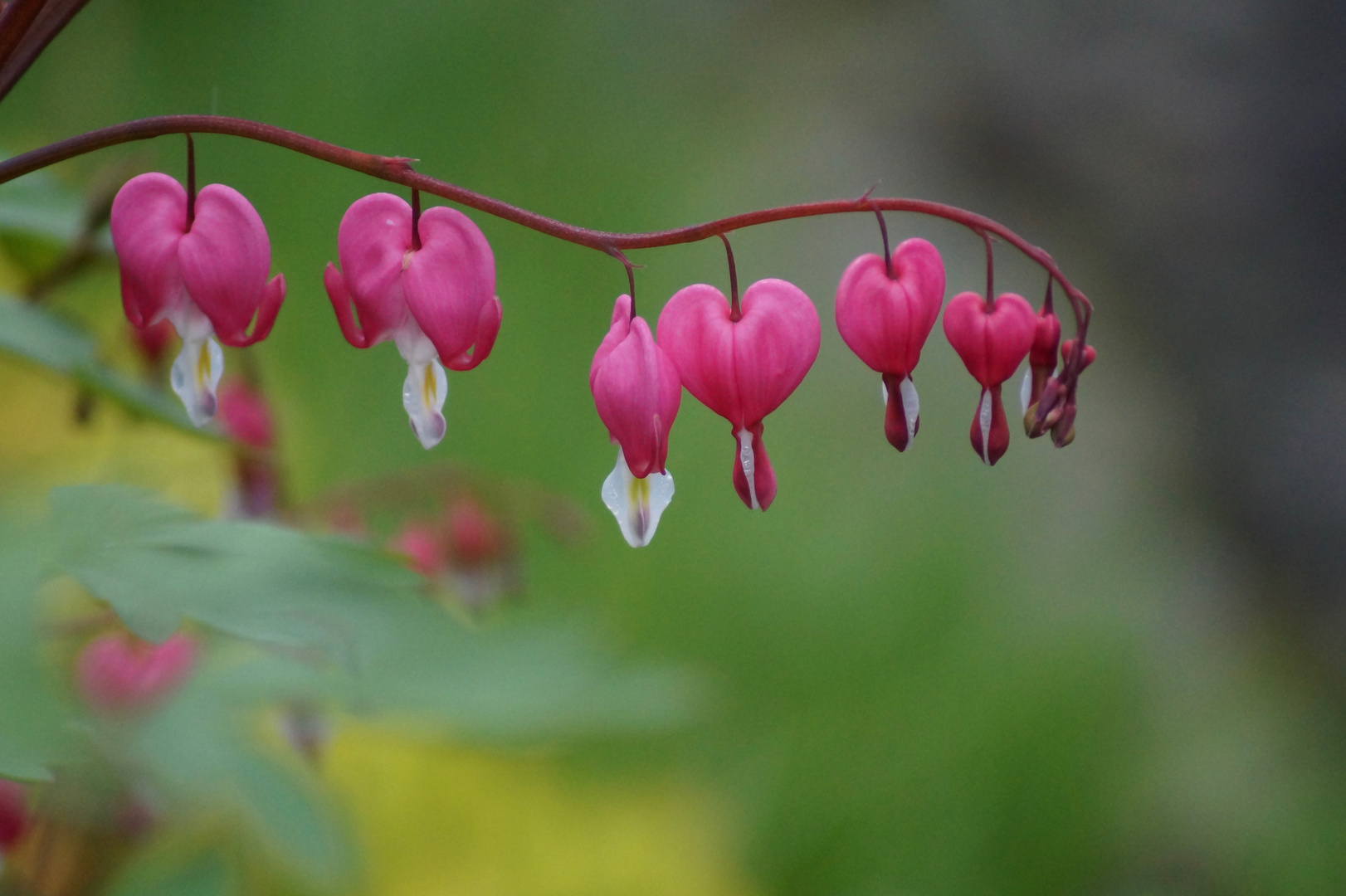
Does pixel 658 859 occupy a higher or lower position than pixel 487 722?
lower

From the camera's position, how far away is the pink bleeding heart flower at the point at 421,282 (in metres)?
0.49

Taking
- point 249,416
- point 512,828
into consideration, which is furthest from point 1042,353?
point 512,828

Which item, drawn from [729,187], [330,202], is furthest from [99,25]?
[729,187]

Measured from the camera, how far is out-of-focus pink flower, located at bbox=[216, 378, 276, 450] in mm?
1172

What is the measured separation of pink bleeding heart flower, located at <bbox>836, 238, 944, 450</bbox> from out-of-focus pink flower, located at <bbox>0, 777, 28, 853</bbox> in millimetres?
712

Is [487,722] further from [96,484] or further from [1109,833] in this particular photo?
[1109,833]

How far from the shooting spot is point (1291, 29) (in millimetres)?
3121

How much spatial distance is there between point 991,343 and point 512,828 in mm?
2089

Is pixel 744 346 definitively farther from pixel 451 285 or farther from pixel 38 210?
pixel 38 210

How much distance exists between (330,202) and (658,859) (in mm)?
2134

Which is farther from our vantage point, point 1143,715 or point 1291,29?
point 1291,29

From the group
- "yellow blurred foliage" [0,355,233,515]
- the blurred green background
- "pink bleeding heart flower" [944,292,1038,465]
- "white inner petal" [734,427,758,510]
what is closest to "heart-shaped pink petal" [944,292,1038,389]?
"pink bleeding heart flower" [944,292,1038,465]

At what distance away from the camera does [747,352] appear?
0.50m

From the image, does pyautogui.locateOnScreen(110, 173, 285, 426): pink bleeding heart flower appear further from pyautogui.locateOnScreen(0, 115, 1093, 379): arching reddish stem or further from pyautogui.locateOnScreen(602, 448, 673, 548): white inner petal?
pyautogui.locateOnScreen(602, 448, 673, 548): white inner petal
